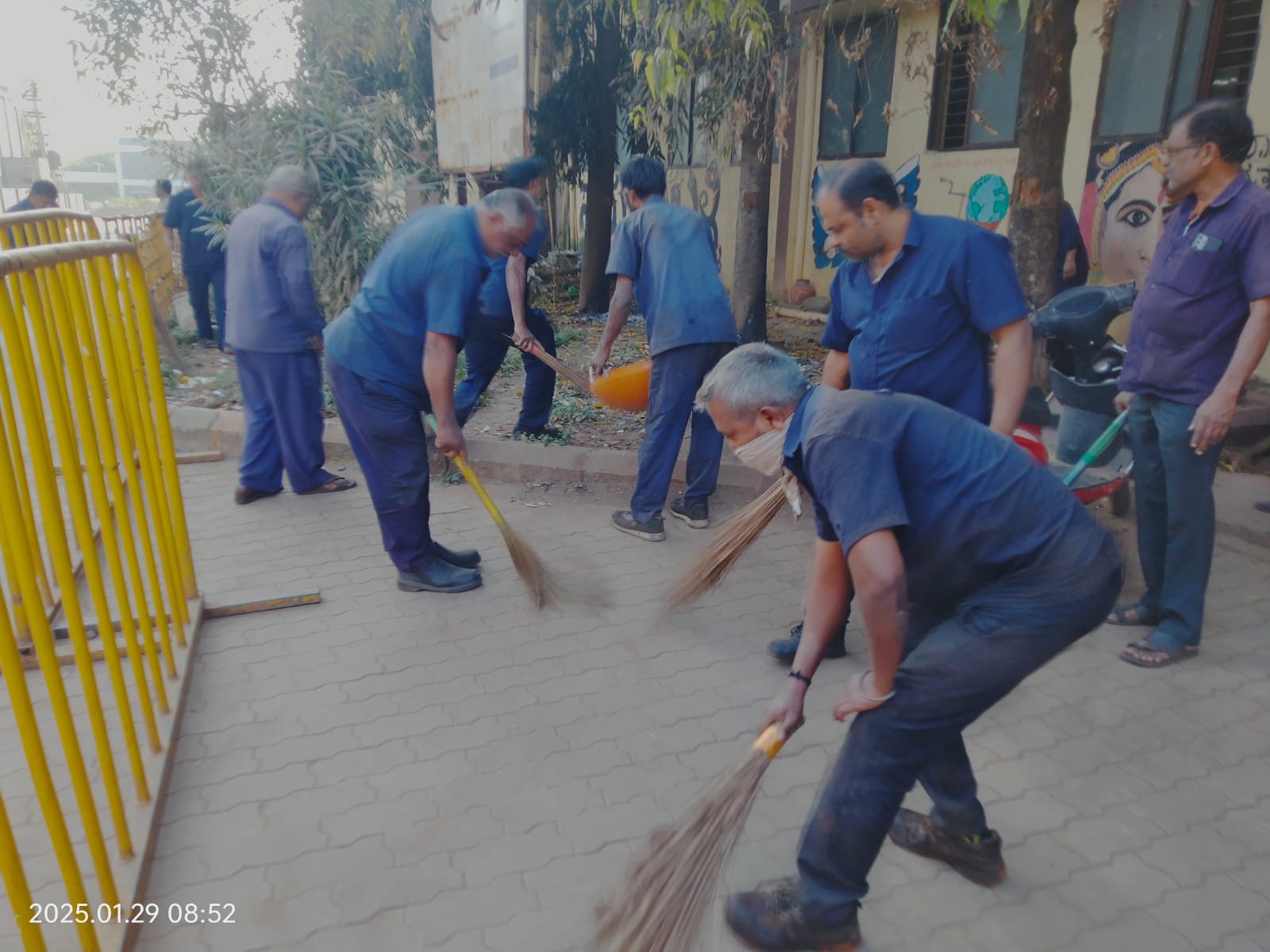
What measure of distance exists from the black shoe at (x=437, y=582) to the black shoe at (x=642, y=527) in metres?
0.94

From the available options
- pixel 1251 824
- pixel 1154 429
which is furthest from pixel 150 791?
pixel 1154 429

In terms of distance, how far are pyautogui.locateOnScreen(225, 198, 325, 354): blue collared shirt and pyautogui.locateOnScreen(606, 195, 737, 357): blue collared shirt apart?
1641mm

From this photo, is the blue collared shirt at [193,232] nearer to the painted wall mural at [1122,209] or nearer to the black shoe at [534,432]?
the black shoe at [534,432]

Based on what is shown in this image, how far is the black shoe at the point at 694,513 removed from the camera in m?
4.73

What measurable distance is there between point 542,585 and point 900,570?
228 centimetres

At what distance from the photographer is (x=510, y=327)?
5191 mm

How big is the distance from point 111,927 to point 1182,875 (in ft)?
8.73

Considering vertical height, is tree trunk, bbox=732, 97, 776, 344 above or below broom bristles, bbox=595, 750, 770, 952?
above

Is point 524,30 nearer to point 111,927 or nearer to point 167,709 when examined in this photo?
point 167,709

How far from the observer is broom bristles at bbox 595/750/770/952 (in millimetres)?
1886

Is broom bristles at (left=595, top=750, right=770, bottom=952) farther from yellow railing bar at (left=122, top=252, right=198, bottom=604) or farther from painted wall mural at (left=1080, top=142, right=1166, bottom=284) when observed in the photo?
painted wall mural at (left=1080, top=142, right=1166, bottom=284)

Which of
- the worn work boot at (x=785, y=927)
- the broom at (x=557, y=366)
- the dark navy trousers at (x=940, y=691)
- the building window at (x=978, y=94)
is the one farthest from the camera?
the building window at (x=978, y=94)

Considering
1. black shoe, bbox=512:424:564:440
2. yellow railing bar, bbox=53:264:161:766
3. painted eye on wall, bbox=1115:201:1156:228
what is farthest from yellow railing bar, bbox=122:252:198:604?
painted eye on wall, bbox=1115:201:1156:228

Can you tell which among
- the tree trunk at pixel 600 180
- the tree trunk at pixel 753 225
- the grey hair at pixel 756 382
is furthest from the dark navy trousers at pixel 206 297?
the grey hair at pixel 756 382
